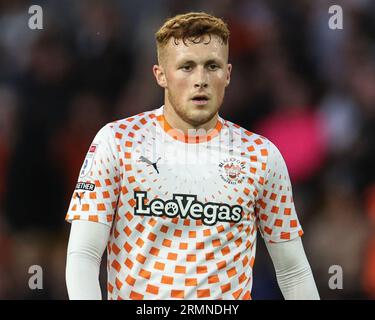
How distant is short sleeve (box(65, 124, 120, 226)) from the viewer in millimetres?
4180

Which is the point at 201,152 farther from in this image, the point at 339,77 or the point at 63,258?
the point at 339,77

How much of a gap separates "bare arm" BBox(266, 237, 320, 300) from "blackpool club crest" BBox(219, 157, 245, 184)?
450mm

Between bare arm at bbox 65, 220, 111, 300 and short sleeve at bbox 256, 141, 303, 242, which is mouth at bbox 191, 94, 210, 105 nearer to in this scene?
short sleeve at bbox 256, 141, 303, 242

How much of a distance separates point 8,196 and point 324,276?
102 inches

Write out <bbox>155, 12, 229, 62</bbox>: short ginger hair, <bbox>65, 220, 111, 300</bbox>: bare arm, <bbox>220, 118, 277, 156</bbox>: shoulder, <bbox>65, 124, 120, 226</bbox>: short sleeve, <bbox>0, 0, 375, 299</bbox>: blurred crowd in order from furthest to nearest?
<bbox>0, 0, 375, 299</bbox>: blurred crowd
<bbox>220, 118, 277, 156</bbox>: shoulder
<bbox>155, 12, 229, 62</bbox>: short ginger hair
<bbox>65, 124, 120, 226</bbox>: short sleeve
<bbox>65, 220, 111, 300</bbox>: bare arm

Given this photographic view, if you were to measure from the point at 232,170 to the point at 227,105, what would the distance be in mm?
2488

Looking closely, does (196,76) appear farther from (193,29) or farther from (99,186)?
(99,186)

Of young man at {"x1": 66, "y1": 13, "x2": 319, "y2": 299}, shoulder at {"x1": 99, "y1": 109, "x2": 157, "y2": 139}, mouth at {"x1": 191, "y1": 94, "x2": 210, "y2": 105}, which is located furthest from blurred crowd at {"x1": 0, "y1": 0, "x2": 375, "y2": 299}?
mouth at {"x1": 191, "y1": 94, "x2": 210, "y2": 105}

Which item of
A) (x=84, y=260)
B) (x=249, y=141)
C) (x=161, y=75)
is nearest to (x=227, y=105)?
(x=249, y=141)

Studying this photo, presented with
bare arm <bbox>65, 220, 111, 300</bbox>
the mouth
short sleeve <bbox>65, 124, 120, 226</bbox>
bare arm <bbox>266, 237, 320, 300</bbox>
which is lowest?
bare arm <bbox>266, 237, 320, 300</bbox>

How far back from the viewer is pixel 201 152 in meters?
4.54
